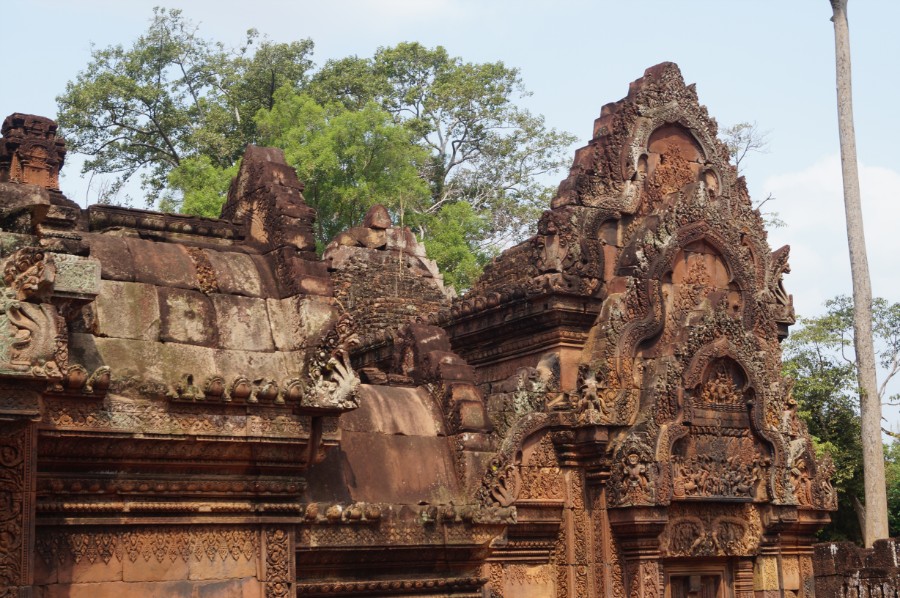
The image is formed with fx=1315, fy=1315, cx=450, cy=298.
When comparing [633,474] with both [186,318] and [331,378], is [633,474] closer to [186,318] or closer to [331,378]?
[331,378]

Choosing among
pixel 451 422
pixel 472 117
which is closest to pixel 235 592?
pixel 451 422

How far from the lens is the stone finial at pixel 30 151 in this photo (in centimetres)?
954

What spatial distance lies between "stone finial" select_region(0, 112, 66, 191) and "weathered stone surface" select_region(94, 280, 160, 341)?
108 centimetres

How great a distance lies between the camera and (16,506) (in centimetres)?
723

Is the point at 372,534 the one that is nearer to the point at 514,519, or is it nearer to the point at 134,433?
the point at 514,519

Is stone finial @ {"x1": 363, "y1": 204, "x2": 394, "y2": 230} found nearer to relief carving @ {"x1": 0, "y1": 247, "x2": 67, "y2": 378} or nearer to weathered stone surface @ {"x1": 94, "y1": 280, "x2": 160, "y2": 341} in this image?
weathered stone surface @ {"x1": 94, "y1": 280, "x2": 160, "y2": 341}

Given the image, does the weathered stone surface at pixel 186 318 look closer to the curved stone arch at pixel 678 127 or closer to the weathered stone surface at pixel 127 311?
the weathered stone surface at pixel 127 311

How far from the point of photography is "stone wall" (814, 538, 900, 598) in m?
18.9

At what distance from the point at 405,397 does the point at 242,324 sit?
2162 mm

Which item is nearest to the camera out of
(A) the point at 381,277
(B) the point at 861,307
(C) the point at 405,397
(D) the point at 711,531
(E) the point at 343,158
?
(C) the point at 405,397

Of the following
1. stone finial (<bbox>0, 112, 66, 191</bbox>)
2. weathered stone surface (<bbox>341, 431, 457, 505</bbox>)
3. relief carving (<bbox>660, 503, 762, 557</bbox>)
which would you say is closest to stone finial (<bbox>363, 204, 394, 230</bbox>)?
relief carving (<bbox>660, 503, 762, 557</bbox>)

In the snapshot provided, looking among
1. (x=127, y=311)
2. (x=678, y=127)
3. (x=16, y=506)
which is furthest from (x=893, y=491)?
(x=16, y=506)

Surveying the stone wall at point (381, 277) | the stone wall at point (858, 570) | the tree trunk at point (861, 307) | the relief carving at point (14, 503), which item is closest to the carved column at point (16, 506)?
the relief carving at point (14, 503)

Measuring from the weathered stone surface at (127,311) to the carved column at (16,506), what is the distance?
156 centimetres
